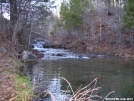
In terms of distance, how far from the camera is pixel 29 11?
22.1 meters

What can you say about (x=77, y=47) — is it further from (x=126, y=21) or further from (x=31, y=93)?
(x=31, y=93)

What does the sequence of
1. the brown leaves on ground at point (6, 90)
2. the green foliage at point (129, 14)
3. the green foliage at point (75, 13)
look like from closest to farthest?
the brown leaves on ground at point (6, 90), the green foliage at point (129, 14), the green foliage at point (75, 13)

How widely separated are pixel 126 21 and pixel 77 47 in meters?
9.09

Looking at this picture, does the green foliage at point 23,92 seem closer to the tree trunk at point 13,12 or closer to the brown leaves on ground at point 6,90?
the brown leaves on ground at point 6,90

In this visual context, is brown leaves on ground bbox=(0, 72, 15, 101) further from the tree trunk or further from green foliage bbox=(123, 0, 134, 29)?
green foliage bbox=(123, 0, 134, 29)

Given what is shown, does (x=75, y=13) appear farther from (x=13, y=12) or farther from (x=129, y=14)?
(x=13, y=12)

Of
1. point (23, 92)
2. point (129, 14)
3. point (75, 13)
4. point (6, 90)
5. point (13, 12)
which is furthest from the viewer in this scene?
point (75, 13)

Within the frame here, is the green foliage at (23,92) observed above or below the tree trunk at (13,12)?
below

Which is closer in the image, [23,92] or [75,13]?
[23,92]

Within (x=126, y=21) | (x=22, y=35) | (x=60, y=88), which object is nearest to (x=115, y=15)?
(x=126, y=21)

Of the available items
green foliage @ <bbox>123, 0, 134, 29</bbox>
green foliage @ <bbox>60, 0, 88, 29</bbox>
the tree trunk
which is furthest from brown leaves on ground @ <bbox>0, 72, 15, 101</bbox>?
green foliage @ <bbox>60, 0, 88, 29</bbox>

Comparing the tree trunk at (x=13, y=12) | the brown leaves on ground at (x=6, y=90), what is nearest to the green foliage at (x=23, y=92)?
the brown leaves on ground at (x=6, y=90)

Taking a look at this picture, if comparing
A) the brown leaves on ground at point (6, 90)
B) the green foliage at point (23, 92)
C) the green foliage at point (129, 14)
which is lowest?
the green foliage at point (23, 92)

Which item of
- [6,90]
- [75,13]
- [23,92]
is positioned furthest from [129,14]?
[6,90]
